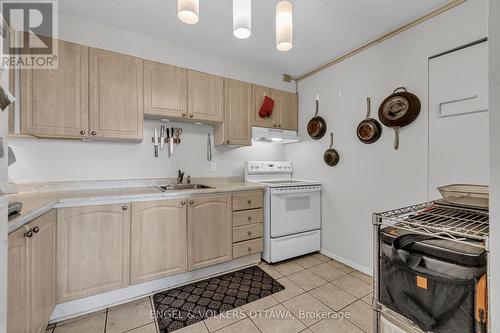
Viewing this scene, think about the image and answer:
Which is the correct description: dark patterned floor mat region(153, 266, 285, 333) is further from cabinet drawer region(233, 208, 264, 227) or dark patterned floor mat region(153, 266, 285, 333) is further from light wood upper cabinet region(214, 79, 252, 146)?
light wood upper cabinet region(214, 79, 252, 146)

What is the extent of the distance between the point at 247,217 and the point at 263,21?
6.59 feet

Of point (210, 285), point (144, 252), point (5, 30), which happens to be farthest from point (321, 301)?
point (5, 30)

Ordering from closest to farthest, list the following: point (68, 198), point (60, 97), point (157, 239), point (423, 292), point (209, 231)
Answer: point (423, 292), point (68, 198), point (60, 97), point (157, 239), point (209, 231)

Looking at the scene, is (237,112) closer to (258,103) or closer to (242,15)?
(258,103)

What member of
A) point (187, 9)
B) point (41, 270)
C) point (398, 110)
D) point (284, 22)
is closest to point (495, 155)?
point (284, 22)

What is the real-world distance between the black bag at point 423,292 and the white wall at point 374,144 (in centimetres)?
134

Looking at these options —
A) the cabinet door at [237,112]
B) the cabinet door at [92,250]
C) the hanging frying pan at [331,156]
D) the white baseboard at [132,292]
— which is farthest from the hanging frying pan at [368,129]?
the cabinet door at [92,250]

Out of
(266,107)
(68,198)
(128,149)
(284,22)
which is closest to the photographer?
(284,22)

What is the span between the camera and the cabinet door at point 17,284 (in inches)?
37.6

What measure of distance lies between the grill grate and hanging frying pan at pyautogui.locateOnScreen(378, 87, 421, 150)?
1.00 m

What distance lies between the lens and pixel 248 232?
2.43 m

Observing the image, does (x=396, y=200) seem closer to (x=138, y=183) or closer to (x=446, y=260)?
(x=446, y=260)

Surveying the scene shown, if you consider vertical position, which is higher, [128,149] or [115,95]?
[115,95]

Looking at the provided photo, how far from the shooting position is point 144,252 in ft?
6.17
